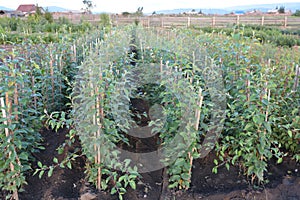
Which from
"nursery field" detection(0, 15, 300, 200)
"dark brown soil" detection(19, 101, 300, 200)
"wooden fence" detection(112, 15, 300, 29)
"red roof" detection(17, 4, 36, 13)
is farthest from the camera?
"red roof" detection(17, 4, 36, 13)

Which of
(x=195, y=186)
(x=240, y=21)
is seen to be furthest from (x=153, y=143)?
(x=240, y=21)

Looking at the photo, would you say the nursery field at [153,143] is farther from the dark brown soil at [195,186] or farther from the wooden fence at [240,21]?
the wooden fence at [240,21]

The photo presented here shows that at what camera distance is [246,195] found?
9.24ft

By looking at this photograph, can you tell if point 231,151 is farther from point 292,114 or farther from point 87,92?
point 87,92

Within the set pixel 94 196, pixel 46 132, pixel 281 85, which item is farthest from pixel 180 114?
pixel 46 132

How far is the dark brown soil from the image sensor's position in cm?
274

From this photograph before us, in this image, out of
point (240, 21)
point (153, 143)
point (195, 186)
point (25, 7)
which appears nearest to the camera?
point (195, 186)

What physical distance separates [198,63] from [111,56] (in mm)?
1227

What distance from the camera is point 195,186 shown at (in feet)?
9.66

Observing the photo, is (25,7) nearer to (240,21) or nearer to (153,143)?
(240,21)

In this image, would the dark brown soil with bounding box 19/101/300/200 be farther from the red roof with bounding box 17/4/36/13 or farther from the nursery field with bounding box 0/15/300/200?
the red roof with bounding box 17/4/36/13

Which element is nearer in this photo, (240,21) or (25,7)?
(240,21)

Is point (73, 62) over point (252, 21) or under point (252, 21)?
under

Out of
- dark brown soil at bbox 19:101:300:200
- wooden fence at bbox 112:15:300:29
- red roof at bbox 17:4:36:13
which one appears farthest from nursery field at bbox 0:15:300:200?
red roof at bbox 17:4:36:13
